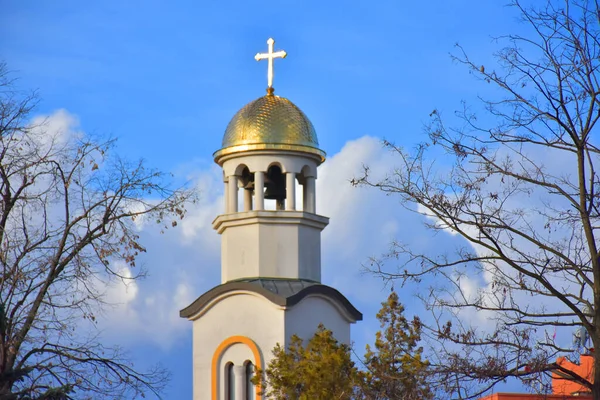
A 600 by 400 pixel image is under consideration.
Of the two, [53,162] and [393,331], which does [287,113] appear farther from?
[53,162]

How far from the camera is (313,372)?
2828 cm

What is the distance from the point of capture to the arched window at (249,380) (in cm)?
3186

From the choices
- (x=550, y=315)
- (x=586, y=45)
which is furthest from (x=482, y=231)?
(x=586, y=45)

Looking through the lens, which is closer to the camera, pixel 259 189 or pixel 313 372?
pixel 313 372

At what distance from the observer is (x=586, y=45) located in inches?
704

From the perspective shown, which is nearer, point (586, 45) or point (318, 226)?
point (586, 45)

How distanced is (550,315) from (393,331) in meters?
12.4

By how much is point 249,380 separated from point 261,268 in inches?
98.3

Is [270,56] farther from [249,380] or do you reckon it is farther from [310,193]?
[249,380]

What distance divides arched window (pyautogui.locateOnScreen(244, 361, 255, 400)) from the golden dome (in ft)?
16.0

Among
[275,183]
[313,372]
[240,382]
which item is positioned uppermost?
[275,183]

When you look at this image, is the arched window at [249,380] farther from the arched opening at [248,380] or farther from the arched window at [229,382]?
the arched window at [229,382]

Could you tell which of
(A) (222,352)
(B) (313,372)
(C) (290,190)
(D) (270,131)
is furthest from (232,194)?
(B) (313,372)

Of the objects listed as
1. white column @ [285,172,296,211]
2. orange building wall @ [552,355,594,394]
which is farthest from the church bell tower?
orange building wall @ [552,355,594,394]
